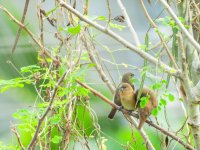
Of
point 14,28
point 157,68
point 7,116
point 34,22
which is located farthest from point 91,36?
point 7,116

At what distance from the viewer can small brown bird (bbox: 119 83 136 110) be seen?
171 cm

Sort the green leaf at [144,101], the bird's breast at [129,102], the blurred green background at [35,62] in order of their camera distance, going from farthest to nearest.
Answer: the blurred green background at [35,62] < the bird's breast at [129,102] < the green leaf at [144,101]

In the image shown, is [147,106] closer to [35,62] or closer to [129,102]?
[129,102]

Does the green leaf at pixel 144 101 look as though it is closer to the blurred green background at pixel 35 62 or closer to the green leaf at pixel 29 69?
the green leaf at pixel 29 69

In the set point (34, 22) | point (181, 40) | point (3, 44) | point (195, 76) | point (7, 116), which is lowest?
point (7, 116)

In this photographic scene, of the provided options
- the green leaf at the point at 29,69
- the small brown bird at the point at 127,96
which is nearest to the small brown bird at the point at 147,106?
the small brown bird at the point at 127,96

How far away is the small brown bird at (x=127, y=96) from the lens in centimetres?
171

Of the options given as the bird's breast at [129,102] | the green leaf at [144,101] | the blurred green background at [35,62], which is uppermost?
the green leaf at [144,101]

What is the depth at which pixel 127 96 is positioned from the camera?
67.5 inches

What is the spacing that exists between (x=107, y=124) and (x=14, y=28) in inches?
29.4

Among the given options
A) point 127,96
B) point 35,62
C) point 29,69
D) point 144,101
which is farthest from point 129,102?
point 35,62

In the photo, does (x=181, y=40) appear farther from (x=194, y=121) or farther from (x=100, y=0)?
(x=100, y=0)

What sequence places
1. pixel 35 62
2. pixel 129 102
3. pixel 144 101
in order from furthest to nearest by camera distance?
pixel 35 62
pixel 129 102
pixel 144 101

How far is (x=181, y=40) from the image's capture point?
1622 mm
